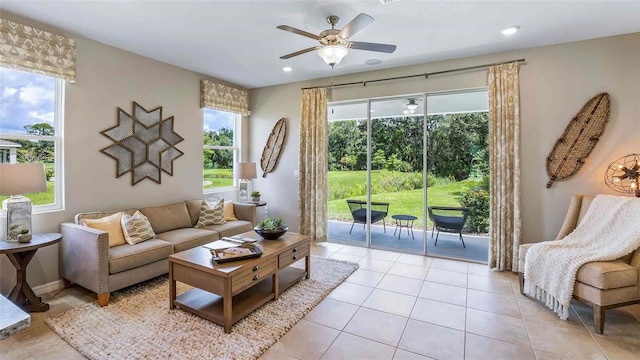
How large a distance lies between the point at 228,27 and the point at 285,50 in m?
0.82

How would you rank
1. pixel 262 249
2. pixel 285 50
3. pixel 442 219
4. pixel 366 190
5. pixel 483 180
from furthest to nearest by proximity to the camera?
1. pixel 366 190
2. pixel 442 219
3. pixel 483 180
4. pixel 285 50
5. pixel 262 249

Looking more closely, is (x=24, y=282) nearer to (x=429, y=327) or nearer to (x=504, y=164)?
(x=429, y=327)

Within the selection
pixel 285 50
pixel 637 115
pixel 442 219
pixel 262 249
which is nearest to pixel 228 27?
pixel 285 50

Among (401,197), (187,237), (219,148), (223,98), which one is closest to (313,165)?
(401,197)

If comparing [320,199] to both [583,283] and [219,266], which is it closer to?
[219,266]

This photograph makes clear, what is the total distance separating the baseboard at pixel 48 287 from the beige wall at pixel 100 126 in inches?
1.7

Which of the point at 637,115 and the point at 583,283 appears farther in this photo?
the point at 637,115

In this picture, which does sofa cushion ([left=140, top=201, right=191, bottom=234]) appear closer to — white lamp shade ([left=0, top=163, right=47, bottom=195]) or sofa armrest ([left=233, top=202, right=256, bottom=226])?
sofa armrest ([left=233, top=202, right=256, bottom=226])

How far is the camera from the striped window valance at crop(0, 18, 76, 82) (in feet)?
8.98

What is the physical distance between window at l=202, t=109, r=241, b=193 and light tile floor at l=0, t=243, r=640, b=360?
2.49 meters

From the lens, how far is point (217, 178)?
17.2ft

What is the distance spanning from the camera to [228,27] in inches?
121

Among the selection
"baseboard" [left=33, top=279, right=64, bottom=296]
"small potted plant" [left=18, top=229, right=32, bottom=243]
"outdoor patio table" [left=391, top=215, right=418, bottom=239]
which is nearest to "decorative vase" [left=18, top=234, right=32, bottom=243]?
"small potted plant" [left=18, top=229, right=32, bottom=243]

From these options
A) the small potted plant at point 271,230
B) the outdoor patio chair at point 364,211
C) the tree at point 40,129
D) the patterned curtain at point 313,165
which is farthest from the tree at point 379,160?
the tree at point 40,129
